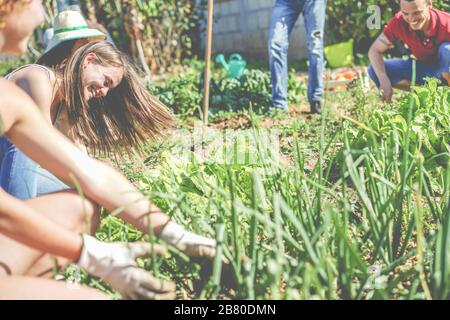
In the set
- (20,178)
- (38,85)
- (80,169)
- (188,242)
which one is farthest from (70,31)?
(188,242)

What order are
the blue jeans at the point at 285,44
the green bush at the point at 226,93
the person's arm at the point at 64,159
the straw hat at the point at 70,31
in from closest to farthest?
1. the person's arm at the point at 64,159
2. the straw hat at the point at 70,31
3. the blue jeans at the point at 285,44
4. the green bush at the point at 226,93

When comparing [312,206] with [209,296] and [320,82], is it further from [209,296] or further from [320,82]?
[320,82]

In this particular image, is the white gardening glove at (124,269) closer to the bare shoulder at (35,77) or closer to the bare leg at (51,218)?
the bare leg at (51,218)

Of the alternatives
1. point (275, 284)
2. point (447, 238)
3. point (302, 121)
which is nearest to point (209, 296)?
point (275, 284)

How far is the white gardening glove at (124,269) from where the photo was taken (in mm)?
1501

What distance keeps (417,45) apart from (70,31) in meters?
2.30

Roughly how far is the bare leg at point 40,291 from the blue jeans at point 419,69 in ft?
9.88

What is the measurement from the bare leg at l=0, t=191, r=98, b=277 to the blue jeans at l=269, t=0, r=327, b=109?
3.08 metres

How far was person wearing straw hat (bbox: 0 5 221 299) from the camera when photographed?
4.85 feet

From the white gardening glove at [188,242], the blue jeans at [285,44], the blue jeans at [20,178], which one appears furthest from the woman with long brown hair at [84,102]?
the blue jeans at [285,44]

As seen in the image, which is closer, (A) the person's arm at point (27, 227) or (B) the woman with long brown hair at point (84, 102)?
(A) the person's arm at point (27, 227)

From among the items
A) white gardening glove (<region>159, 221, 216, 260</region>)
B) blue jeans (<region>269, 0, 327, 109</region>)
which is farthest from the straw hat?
blue jeans (<region>269, 0, 327, 109</region>)

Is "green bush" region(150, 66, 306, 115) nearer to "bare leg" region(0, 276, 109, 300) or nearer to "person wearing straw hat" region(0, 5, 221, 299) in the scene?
"person wearing straw hat" region(0, 5, 221, 299)

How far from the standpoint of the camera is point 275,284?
136cm
